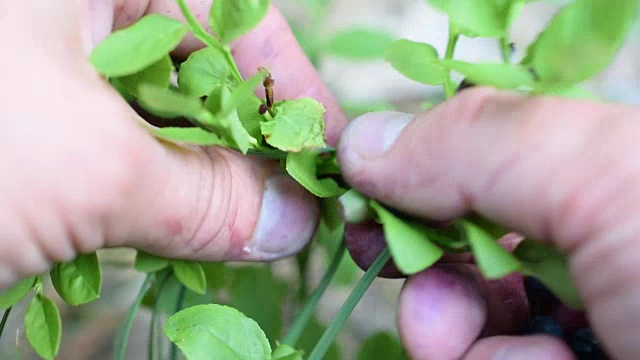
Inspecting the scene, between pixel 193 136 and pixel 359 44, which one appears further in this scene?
pixel 359 44

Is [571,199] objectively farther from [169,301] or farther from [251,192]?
[169,301]

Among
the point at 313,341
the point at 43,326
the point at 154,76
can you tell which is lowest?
the point at 313,341

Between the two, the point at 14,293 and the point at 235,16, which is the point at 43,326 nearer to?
the point at 14,293

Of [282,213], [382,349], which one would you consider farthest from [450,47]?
[382,349]

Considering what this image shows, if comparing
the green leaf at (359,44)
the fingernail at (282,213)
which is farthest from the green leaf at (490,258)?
the green leaf at (359,44)

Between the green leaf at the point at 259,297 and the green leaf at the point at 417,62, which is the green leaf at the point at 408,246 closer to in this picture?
the green leaf at the point at 417,62

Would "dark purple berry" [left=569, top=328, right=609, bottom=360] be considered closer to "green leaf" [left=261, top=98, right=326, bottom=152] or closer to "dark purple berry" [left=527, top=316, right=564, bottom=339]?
"dark purple berry" [left=527, top=316, right=564, bottom=339]

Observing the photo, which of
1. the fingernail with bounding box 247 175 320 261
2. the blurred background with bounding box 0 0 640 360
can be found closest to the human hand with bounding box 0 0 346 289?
the fingernail with bounding box 247 175 320 261
